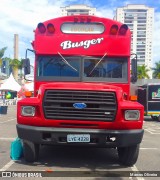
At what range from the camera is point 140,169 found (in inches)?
281

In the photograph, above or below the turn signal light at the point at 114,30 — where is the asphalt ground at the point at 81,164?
below

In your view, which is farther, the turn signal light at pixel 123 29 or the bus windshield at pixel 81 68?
the turn signal light at pixel 123 29

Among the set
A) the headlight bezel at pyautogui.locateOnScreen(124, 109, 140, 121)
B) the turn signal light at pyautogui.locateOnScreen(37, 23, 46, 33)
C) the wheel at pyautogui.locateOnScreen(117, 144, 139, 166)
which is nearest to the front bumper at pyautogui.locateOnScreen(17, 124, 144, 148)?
the headlight bezel at pyautogui.locateOnScreen(124, 109, 140, 121)

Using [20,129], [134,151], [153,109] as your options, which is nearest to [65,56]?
[20,129]

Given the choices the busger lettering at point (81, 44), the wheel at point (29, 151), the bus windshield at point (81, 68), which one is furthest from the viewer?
the busger lettering at point (81, 44)

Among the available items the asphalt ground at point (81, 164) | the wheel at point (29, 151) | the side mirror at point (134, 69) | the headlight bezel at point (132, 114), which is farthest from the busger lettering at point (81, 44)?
the asphalt ground at point (81, 164)

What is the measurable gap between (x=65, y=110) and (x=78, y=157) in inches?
81.4

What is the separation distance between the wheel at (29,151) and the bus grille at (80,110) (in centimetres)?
89

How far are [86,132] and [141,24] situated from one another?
13805 cm

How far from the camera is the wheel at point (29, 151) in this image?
7.16 m

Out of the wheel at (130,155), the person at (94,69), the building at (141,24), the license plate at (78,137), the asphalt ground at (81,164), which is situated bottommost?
the asphalt ground at (81,164)

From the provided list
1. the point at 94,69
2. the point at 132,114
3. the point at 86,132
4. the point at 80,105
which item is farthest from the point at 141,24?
the point at 86,132

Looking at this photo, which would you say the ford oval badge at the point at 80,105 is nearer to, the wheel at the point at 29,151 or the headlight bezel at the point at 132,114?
the headlight bezel at the point at 132,114

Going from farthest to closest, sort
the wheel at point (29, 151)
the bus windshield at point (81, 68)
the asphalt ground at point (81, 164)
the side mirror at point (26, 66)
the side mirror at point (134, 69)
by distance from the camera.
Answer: the side mirror at point (26, 66)
the side mirror at point (134, 69)
the bus windshield at point (81, 68)
the wheel at point (29, 151)
the asphalt ground at point (81, 164)
